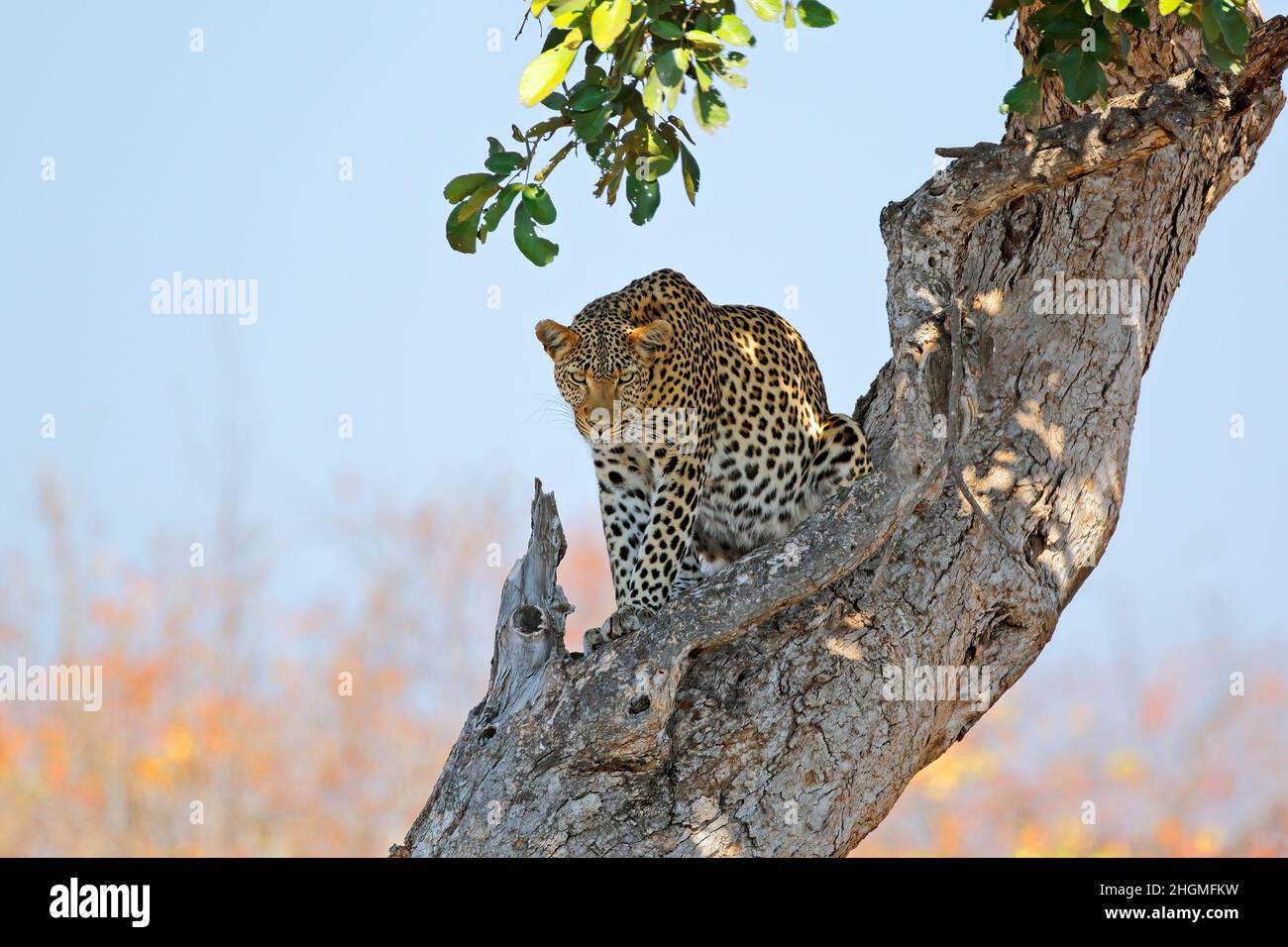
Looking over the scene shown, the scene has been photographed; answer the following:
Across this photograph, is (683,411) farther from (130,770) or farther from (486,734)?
(130,770)

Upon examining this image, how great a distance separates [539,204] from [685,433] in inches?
85.9

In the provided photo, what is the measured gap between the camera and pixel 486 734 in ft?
22.7

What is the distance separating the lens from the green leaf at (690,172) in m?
6.44

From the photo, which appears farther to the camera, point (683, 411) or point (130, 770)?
point (130, 770)

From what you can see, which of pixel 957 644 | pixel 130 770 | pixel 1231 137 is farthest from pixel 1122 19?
pixel 130 770

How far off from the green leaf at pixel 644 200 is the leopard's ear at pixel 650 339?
148cm

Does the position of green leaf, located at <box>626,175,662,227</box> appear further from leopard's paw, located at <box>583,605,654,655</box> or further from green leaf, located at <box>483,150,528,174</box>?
leopard's paw, located at <box>583,605,654,655</box>

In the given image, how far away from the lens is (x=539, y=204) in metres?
5.98

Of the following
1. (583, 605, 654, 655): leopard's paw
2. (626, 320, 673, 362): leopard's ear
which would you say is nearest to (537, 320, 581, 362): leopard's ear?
(626, 320, 673, 362): leopard's ear

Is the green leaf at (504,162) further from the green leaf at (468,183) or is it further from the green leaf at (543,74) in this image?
the green leaf at (543,74)

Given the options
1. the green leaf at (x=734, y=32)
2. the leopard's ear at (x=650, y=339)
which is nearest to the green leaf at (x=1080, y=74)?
the green leaf at (x=734, y=32)
